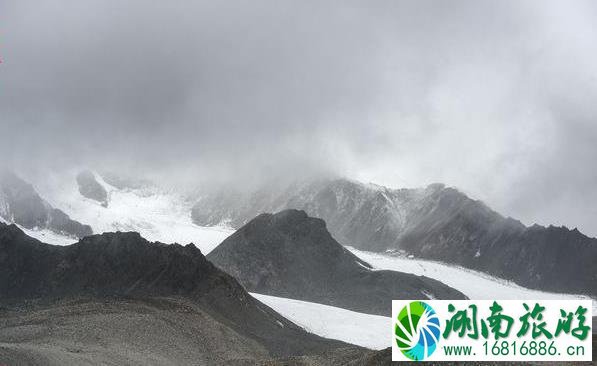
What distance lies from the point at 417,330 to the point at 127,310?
52.7 metres

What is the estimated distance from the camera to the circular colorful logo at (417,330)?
41.5 m

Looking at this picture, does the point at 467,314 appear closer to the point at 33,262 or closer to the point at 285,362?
the point at 285,362

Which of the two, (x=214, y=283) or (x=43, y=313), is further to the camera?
(x=214, y=283)

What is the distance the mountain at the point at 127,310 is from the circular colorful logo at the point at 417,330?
27941 mm

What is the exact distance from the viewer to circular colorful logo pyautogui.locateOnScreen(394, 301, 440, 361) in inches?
1634

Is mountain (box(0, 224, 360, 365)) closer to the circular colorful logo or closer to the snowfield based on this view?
the snowfield

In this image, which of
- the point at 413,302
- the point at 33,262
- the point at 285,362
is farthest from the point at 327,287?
the point at 413,302

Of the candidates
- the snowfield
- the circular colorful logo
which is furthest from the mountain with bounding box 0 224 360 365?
the circular colorful logo

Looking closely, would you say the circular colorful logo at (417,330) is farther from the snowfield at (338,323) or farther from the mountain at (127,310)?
the snowfield at (338,323)

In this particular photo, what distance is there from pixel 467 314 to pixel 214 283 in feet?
245

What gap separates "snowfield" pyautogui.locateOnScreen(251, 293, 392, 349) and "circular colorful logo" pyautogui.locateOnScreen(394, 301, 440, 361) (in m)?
64.8

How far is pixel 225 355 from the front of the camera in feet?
266

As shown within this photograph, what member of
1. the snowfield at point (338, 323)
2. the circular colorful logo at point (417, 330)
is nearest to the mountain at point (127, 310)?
the snowfield at point (338, 323)

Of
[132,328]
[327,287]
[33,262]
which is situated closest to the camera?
[132,328]
